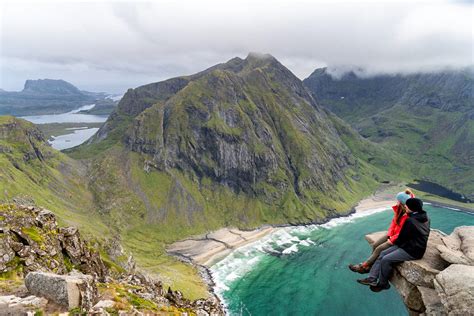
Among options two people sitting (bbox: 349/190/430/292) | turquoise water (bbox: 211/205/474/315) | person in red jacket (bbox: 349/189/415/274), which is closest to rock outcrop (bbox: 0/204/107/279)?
person in red jacket (bbox: 349/189/415/274)

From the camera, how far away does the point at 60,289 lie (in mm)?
24047

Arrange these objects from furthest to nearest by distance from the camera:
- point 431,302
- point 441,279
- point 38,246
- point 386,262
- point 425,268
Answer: point 38,246, point 386,262, point 425,268, point 431,302, point 441,279

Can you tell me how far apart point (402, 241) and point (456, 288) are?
13.0ft

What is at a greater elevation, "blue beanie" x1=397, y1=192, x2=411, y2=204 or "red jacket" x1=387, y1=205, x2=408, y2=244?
"blue beanie" x1=397, y1=192, x2=411, y2=204

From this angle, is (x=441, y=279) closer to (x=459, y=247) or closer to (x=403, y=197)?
(x=403, y=197)

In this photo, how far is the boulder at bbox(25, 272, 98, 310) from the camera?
23984mm

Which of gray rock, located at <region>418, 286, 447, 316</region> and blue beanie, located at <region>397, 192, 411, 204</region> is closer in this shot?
gray rock, located at <region>418, 286, 447, 316</region>

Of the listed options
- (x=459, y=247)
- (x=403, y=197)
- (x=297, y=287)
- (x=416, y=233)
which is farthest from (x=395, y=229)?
(x=297, y=287)

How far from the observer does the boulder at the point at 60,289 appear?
2398cm

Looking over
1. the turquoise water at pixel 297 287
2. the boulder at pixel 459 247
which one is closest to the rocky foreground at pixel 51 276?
the boulder at pixel 459 247

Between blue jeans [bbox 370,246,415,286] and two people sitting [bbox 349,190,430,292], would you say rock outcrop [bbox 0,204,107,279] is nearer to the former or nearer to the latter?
blue jeans [bbox 370,246,415,286]

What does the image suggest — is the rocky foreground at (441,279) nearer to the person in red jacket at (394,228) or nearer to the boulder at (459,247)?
the boulder at (459,247)

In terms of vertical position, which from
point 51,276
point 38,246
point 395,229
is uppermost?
point 395,229

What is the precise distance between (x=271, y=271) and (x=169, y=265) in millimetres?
60298
